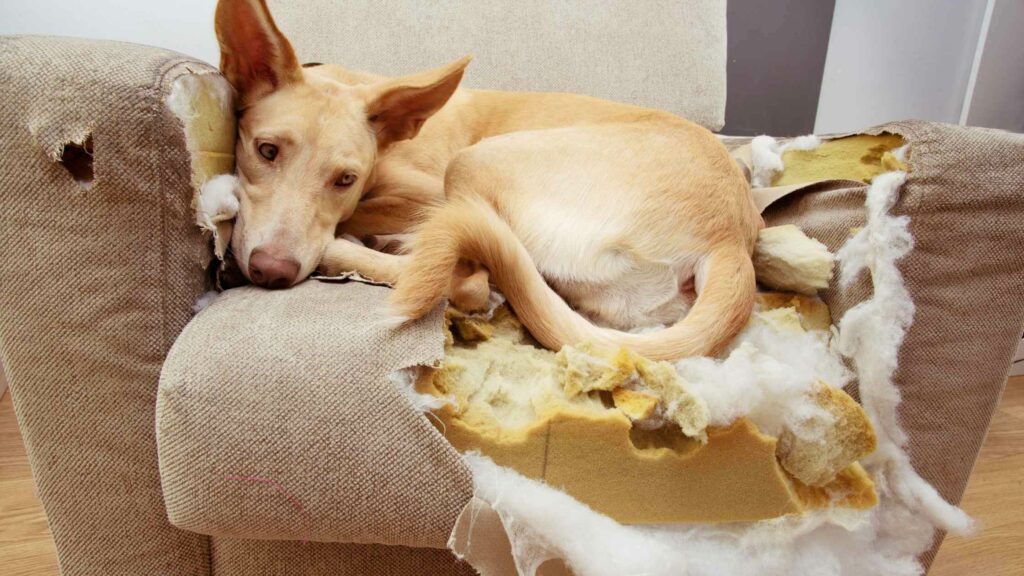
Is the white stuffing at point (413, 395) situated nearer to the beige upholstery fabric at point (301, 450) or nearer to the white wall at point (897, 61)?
the beige upholstery fabric at point (301, 450)

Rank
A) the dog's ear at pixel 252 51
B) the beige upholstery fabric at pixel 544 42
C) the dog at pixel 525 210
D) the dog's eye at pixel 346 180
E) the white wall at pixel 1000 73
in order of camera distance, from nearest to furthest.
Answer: the dog at pixel 525 210 < the dog's ear at pixel 252 51 < the dog's eye at pixel 346 180 < the beige upholstery fabric at pixel 544 42 < the white wall at pixel 1000 73

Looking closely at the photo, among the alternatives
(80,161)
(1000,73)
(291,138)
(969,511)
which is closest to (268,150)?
(291,138)

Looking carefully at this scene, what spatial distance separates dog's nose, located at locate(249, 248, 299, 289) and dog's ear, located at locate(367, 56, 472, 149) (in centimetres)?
45

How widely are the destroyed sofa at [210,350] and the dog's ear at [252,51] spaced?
0.44ft

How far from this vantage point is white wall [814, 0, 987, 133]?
8.22 ft

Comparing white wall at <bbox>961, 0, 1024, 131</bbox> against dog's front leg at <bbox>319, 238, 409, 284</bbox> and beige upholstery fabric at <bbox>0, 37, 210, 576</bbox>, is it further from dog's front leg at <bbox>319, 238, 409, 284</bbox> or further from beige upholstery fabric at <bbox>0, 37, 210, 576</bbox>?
beige upholstery fabric at <bbox>0, 37, 210, 576</bbox>

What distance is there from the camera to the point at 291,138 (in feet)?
3.52

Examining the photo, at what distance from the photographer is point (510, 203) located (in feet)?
3.62

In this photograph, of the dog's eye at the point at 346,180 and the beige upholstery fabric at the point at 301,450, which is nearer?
the beige upholstery fabric at the point at 301,450

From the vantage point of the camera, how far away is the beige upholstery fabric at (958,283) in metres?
0.83

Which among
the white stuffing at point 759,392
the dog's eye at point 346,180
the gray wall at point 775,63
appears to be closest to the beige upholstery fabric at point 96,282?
the dog's eye at point 346,180

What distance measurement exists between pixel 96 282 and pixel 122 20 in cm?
155

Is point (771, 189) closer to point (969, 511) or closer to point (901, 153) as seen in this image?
point (901, 153)

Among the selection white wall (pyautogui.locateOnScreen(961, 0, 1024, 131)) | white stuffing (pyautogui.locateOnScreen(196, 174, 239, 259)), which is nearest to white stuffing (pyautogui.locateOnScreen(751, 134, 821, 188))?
white stuffing (pyautogui.locateOnScreen(196, 174, 239, 259))
